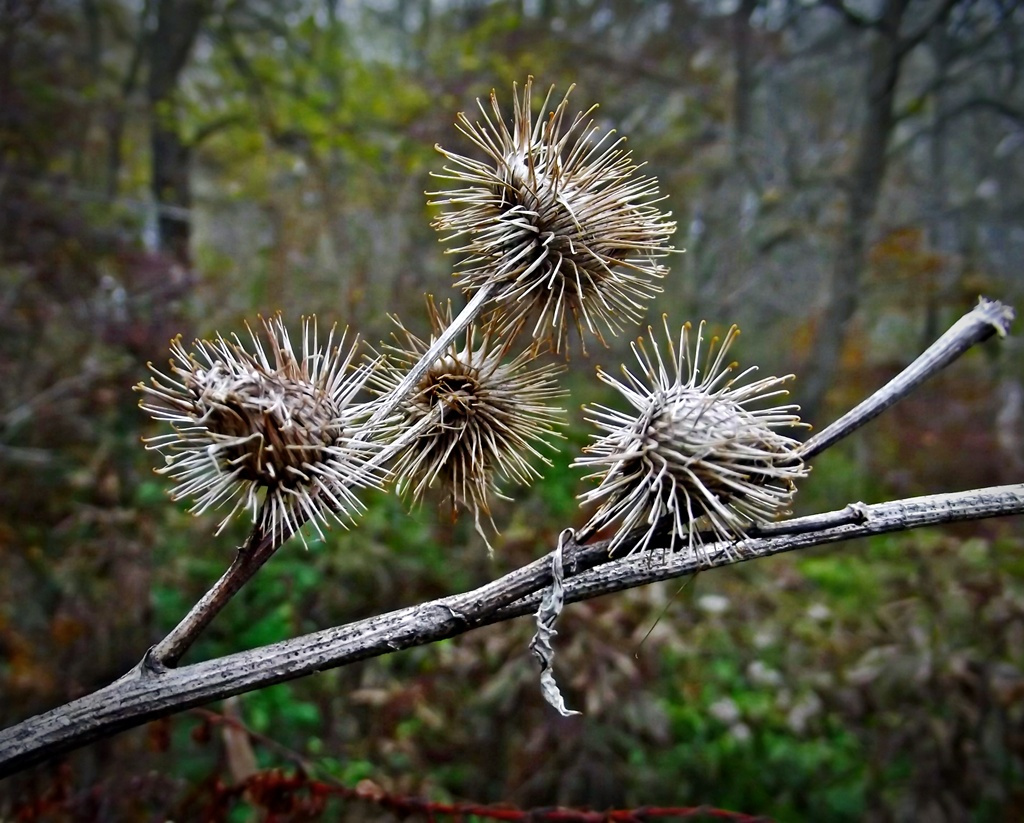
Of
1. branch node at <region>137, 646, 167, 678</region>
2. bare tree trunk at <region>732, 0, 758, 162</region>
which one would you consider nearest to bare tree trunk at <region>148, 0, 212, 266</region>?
bare tree trunk at <region>732, 0, 758, 162</region>

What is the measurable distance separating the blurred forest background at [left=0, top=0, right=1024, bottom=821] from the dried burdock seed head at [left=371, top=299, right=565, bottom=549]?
2.22ft

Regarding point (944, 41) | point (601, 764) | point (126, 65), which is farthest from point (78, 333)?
point (944, 41)

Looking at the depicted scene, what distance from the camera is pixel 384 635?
100 centimetres

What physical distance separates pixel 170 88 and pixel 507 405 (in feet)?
21.9

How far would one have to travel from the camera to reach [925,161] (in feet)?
29.7

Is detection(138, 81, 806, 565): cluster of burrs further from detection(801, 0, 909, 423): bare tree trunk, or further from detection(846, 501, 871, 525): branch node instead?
detection(801, 0, 909, 423): bare tree trunk

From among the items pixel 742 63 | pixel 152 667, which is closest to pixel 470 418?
pixel 152 667

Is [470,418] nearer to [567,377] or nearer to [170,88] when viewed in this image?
[567,377]

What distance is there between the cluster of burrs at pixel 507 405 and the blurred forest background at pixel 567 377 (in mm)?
763

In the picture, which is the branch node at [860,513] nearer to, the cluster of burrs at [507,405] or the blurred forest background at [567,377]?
the cluster of burrs at [507,405]

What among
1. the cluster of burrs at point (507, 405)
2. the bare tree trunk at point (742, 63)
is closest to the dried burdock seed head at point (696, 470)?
the cluster of burrs at point (507, 405)

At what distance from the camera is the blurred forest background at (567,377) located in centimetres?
312

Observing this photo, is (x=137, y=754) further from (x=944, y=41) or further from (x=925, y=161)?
(x=925, y=161)

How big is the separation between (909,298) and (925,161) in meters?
3.98
